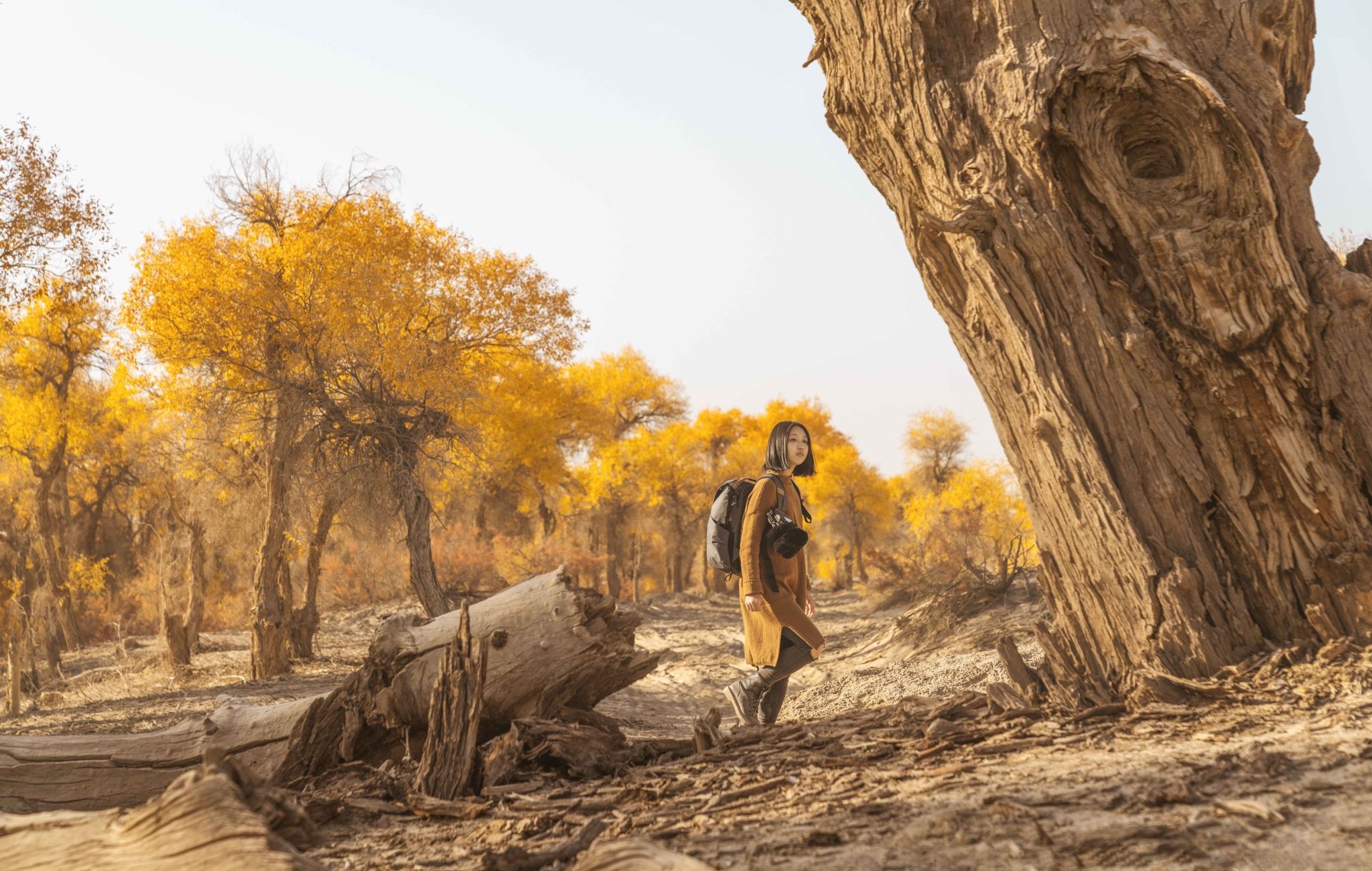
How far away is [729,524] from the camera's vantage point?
5.52 m

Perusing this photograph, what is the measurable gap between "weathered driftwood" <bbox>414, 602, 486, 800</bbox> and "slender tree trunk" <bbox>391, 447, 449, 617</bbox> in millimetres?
8435

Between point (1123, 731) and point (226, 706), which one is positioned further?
point (226, 706)

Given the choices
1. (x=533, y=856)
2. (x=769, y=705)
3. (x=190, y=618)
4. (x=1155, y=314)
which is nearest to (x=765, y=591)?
(x=769, y=705)

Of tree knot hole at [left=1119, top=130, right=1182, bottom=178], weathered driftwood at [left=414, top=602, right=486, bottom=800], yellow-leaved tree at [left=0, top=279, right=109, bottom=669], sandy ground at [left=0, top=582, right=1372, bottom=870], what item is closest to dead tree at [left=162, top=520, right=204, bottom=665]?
yellow-leaved tree at [left=0, top=279, right=109, bottom=669]

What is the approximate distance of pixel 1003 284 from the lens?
418cm

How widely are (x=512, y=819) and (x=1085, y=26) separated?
161 inches

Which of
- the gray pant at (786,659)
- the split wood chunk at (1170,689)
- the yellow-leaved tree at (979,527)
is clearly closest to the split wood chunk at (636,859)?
the split wood chunk at (1170,689)

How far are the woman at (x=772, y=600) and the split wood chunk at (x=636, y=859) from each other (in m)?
2.86

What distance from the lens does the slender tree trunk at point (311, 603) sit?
13781 mm

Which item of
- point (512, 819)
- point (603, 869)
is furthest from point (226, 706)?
point (603, 869)

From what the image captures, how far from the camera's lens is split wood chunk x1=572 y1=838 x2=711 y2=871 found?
7.38 feet

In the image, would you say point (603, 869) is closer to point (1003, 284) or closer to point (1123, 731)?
point (1123, 731)

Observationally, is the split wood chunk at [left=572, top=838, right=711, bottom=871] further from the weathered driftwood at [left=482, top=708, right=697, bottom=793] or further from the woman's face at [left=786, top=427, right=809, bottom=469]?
the woman's face at [left=786, top=427, right=809, bottom=469]

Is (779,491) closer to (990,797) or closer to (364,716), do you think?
(364,716)
